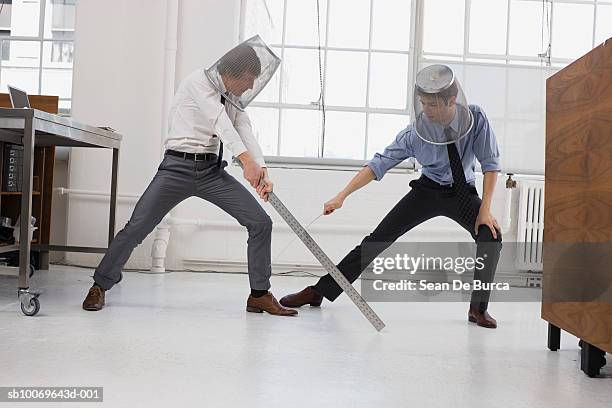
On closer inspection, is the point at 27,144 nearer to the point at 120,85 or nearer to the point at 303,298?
the point at 303,298

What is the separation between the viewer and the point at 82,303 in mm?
2891

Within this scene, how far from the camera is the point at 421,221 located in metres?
2.88

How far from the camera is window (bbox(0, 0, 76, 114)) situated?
4.63 meters

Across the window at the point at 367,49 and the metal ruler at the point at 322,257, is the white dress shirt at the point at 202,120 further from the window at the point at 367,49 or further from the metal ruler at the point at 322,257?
the window at the point at 367,49

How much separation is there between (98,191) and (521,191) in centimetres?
261

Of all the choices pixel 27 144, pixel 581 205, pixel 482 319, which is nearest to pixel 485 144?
pixel 482 319

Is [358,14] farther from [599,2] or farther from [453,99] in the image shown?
[453,99]

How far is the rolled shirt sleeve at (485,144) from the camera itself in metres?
2.75

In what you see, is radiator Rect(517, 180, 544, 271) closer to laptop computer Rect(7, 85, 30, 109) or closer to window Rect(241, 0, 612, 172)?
window Rect(241, 0, 612, 172)

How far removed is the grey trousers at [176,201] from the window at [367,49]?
1682 millimetres

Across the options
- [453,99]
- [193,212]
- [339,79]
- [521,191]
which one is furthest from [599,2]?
[193,212]

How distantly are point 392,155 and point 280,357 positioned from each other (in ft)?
3.88

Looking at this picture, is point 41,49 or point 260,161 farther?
point 41,49

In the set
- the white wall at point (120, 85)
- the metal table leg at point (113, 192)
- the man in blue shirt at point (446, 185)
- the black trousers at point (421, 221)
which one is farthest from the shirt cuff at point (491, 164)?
the white wall at point (120, 85)
